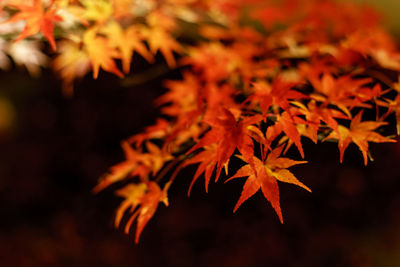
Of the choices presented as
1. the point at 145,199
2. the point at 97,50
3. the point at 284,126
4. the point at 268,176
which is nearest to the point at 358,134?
the point at 284,126

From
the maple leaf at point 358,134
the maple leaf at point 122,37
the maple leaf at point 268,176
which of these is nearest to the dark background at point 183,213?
the maple leaf at point 358,134

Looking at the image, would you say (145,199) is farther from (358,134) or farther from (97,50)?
(358,134)

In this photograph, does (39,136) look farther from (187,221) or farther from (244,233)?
(244,233)

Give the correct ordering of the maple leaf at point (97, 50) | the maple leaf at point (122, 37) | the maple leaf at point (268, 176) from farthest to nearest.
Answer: the maple leaf at point (122, 37), the maple leaf at point (97, 50), the maple leaf at point (268, 176)

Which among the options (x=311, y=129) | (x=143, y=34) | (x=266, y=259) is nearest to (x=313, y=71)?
(x=311, y=129)

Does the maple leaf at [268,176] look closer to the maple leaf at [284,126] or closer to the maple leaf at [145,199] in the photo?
the maple leaf at [284,126]

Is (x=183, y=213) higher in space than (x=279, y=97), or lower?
lower

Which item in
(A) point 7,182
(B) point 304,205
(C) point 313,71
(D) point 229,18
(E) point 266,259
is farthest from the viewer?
(A) point 7,182
